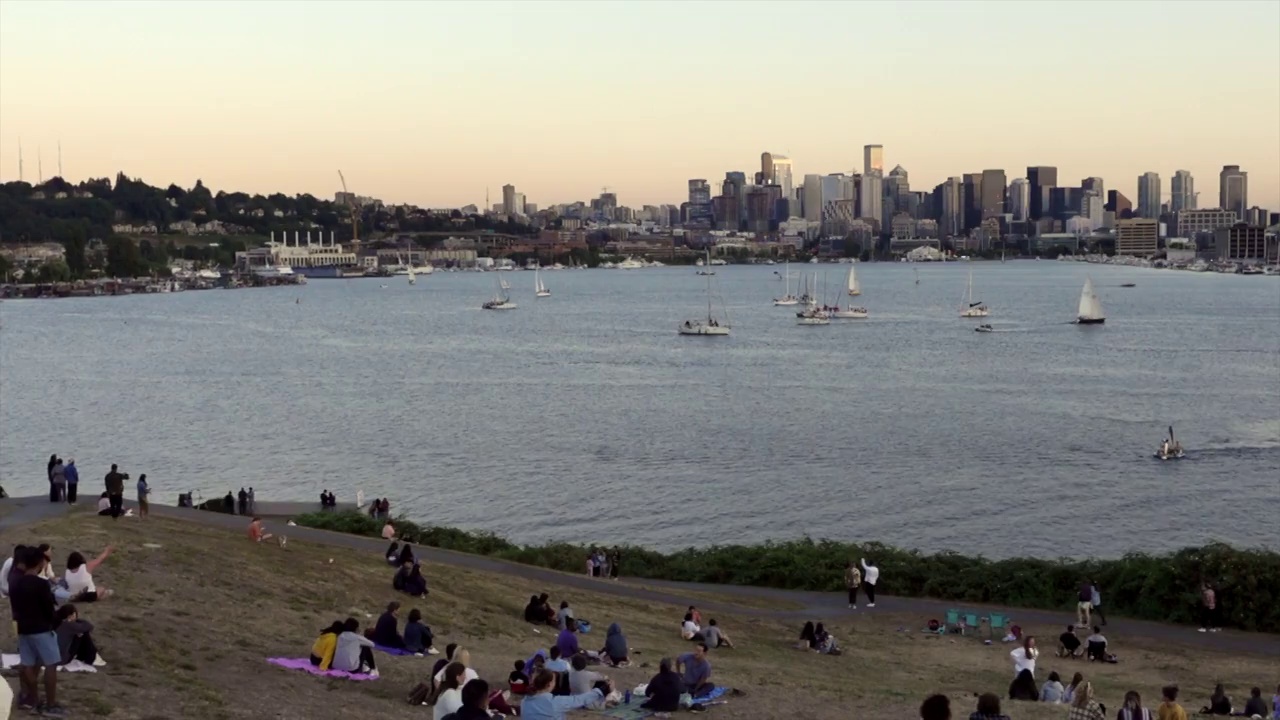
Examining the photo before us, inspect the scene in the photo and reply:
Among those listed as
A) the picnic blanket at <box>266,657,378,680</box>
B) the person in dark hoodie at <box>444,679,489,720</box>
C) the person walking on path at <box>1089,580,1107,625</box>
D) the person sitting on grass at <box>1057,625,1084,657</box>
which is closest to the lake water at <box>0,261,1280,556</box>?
the person walking on path at <box>1089,580,1107,625</box>

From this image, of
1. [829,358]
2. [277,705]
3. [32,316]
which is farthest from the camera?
[32,316]

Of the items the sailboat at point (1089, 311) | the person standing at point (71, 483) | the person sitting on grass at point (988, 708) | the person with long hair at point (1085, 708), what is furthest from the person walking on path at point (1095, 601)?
the sailboat at point (1089, 311)

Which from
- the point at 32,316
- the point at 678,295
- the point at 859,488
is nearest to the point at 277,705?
the point at 859,488

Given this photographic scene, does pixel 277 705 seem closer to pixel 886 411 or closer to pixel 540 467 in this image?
pixel 540 467

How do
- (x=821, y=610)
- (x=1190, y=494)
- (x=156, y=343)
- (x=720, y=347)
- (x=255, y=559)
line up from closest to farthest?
(x=255, y=559) < (x=821, y=610) < (x=1190, y=494) < (x=720, y=347) < (x=156, y=343)

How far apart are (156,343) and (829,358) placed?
39352 mm

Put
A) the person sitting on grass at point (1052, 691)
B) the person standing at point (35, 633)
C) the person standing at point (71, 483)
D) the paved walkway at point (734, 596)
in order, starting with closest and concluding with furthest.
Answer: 1. the person standing at point (35, 633)
2. the person sitting on grass at point (1052, 691)
3. the paved walkway at point (734, 596)
4. the person standing at point (71, 483)

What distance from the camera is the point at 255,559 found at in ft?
46.1

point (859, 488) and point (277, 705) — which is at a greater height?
point (277, 705)

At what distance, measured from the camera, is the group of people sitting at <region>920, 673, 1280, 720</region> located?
5.44m

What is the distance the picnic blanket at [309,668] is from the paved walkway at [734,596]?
655 cm

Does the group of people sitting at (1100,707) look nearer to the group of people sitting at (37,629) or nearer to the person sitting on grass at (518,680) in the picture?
the person sitting on grass at (518,680)

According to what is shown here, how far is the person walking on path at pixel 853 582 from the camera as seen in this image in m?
16.2

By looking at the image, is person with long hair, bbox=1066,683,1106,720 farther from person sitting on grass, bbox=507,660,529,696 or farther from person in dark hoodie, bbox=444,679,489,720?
person in dark hoodie, bbox=444,679,489,720
